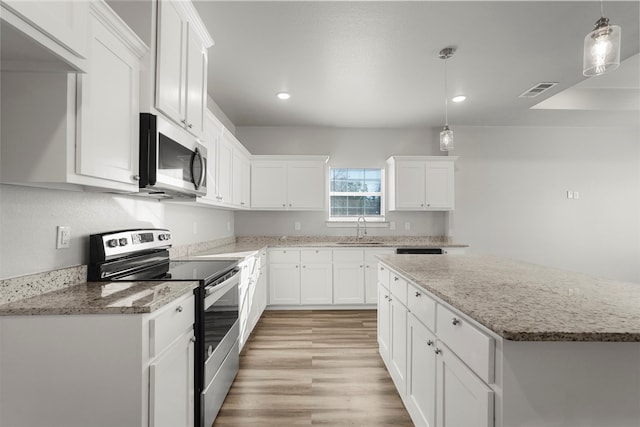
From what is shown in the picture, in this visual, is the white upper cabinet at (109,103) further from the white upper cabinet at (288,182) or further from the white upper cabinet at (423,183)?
the white upper cabinet at (423,183)

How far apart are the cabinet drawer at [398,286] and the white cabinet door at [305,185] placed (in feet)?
7.82

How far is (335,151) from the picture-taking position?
502 centimetres

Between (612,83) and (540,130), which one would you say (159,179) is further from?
(540,130)

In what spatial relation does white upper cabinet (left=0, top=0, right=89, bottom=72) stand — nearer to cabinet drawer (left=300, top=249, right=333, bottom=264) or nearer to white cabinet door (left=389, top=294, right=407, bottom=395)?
white cabinet door (left=389, top=294, right=407, bottom=395)

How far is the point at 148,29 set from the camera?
1623 millimetres

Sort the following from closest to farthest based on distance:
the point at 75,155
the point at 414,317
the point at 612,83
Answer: the point at 75,155 → the point at 414,317 → the point at 612,83

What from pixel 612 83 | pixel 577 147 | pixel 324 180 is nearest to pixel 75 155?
pixel 324 180

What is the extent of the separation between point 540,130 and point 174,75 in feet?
17.6

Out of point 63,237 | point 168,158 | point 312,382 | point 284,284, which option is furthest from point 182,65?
point 284,284

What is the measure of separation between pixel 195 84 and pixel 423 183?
3.50m

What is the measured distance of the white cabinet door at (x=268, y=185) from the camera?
180 inches

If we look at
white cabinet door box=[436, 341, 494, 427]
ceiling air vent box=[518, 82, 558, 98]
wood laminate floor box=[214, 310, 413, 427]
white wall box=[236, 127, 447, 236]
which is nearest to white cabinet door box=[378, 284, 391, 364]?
wood laminate floor box=[214, 310, 413, 427]

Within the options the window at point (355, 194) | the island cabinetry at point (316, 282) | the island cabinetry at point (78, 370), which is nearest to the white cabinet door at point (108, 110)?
the island cabinetry at point (78, 370)

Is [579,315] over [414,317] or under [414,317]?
over
